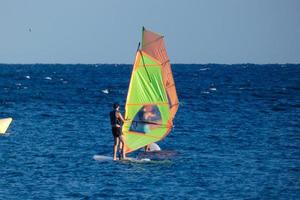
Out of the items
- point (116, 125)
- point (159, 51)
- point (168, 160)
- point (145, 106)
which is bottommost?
point (168, 160)

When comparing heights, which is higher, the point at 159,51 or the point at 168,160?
the point at 159,51

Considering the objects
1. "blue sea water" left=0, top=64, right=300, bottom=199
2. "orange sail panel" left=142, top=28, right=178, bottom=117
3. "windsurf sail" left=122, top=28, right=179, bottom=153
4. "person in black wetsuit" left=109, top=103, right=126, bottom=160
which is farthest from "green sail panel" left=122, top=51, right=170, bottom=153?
"orange sail panel" left=142, top=28, right=178, bottom=117

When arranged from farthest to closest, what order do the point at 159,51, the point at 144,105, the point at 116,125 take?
the point at 159,51, the point at 144,105, the point at 116,125

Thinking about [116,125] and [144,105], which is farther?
[144,105]

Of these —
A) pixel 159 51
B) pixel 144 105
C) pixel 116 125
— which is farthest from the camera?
pixel 159 51

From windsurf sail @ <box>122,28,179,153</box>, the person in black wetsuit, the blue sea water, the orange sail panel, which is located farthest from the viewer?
the orange sail panel

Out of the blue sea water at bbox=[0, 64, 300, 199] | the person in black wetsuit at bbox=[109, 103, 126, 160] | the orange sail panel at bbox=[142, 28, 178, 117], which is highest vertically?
the orange sail panel at bbox=[142, 28, 178, 117]

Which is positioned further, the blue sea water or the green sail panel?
the green sail panel

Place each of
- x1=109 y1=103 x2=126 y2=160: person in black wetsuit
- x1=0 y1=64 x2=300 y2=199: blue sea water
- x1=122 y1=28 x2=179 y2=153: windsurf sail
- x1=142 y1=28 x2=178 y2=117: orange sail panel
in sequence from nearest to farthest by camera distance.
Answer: x1=0 y1=64 x2=300 y2=199: blue sea water
x1=109 y1=103 x2=126 y2=160: person in black wetsuit
x1=122 y1=28 x2=179 y2=153: windsurf sail
x1=142 y1=28 x2=178 y2=117: orange sail panel

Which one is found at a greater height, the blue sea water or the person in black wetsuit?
the person in black wetsuit

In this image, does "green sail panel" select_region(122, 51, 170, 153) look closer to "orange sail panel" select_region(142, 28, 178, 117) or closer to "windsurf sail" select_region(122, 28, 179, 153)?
"windsurf sail" select_region(122, 28, 179, 153)

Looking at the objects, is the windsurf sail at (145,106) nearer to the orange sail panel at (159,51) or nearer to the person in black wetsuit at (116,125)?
the person in black wetsuit at (116,125)

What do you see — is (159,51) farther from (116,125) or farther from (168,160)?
(116,125)

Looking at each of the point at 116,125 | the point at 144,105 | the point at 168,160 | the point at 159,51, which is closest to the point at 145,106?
the point at 144,105
